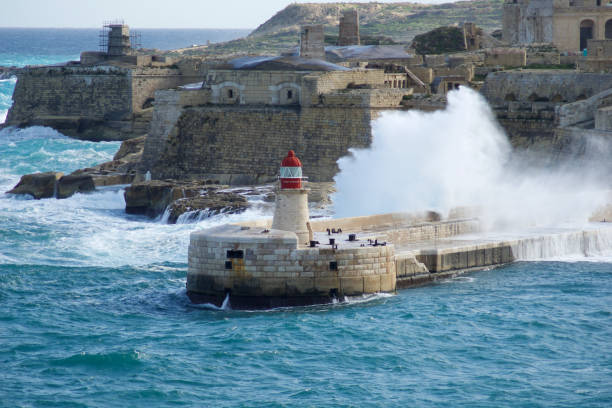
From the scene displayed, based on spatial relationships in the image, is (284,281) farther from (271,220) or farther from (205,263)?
(271,220)

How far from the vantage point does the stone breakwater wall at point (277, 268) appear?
1970 centimetres

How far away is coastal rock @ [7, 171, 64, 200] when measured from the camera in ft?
113

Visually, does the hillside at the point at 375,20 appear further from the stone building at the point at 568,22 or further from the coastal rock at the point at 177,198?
the coastal rock at the point at 177,198

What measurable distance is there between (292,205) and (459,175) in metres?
8.45

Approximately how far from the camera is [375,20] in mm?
117188

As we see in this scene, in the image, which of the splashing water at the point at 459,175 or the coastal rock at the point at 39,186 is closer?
the splashing water at the point at 459,175

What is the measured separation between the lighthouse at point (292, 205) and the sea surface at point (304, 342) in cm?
166

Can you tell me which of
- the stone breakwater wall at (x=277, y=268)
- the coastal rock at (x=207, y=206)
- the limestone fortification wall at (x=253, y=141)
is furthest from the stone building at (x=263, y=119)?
the stone breakwater wall at (x=277, y=268)

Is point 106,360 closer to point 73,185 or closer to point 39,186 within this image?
point 73,185

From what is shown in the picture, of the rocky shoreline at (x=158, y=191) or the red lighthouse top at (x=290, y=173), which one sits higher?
the red lighthouse top at (x=290, y=173)

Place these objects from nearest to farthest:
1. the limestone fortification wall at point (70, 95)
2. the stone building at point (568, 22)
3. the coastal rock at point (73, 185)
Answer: the coastal rock at point (73, 185)
the stone building at point (568, 22)
the limestone fortification wall at point (70, 95)

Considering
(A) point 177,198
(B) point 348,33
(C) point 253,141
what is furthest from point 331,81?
(B) point 348,33

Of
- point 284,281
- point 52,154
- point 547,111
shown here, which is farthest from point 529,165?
point 52,154

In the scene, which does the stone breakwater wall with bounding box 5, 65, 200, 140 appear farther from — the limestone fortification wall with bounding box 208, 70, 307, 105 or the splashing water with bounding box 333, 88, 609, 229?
the splashing water with bounding box 333, 88, 609, 229
